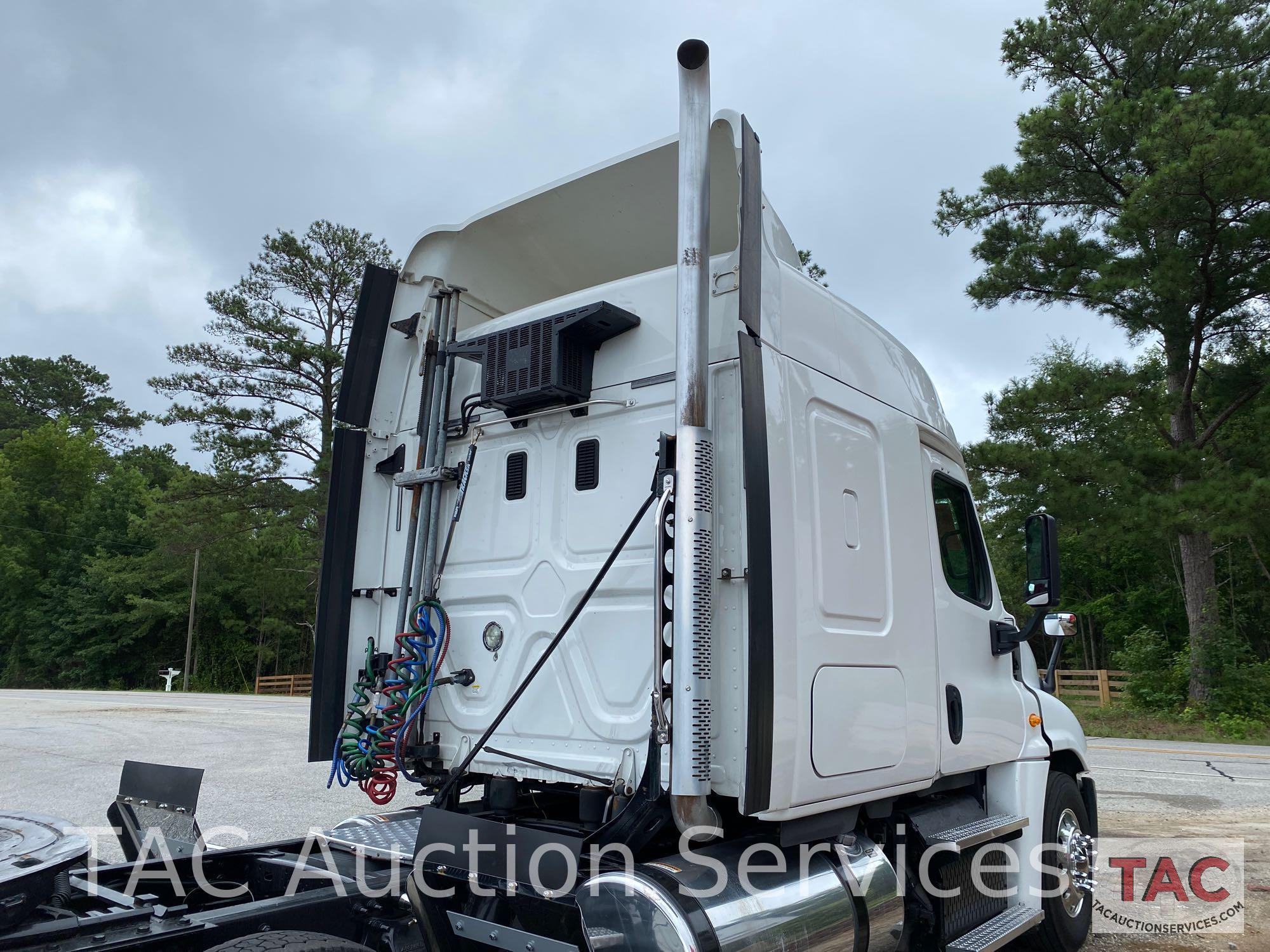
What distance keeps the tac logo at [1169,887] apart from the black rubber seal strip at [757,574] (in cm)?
358

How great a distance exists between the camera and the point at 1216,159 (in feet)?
48.4

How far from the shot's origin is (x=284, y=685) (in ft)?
129

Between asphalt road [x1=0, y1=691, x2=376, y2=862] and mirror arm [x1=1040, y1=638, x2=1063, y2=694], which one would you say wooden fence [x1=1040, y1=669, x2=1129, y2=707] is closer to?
asphalt road [x1=0, y1=691, x2=376, y2=862]

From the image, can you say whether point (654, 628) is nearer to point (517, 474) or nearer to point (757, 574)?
point (757, 574)

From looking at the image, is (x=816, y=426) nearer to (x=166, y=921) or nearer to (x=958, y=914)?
(x=958, y=914)

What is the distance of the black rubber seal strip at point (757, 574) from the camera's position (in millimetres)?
2705

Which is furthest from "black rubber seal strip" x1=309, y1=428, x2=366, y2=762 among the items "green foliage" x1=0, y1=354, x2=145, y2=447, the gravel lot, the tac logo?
"green foliage" x1=0, y1=354, x2=145, y2=447

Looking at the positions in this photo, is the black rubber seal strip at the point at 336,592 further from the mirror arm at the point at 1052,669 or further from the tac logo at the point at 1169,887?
the tac logo at the point at 1169,887

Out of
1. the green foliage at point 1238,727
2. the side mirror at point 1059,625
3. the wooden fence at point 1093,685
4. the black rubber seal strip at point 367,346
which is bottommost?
the green foliage at point 1238,727

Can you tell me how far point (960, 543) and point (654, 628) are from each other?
82.6 inches

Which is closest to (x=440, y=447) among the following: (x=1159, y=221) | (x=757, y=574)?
(x=757, y=574)

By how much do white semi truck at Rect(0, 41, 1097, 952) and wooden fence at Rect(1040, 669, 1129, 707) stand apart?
18576 millimetres

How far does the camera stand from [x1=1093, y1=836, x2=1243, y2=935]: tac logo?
508 cm

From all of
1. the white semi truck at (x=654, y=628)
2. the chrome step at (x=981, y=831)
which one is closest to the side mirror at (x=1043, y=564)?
the white semi truck at (x=654, y=628)
